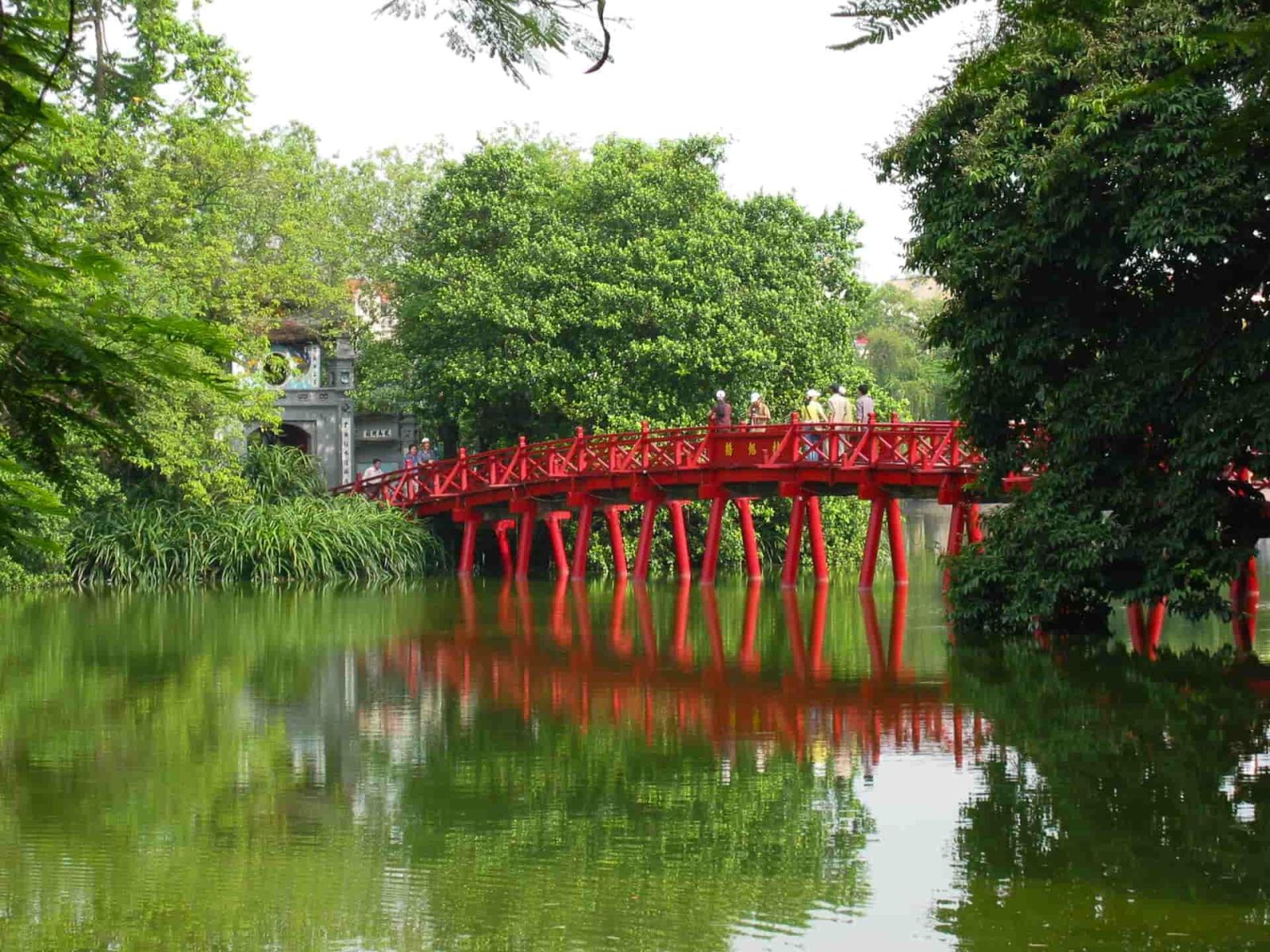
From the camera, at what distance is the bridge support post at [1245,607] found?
1730 centimetres

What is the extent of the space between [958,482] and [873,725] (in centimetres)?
1179

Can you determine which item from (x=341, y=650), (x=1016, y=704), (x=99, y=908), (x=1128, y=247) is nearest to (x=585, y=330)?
(x=341, y=650)

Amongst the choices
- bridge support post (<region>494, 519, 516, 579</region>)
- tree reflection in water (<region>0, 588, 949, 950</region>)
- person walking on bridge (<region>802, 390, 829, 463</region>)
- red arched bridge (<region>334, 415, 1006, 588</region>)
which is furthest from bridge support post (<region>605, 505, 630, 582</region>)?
tree reflection in water (<region>0, 588, 949, 950</region>)

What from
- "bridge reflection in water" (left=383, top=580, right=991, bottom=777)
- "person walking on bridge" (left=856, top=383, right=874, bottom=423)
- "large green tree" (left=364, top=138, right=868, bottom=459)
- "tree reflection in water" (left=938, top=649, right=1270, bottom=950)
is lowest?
"tree reflection in water" (left=938, top=649, right=1270, bottom=950)

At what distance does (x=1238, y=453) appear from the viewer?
14.8m

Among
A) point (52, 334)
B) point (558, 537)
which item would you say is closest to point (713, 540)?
point (558, 537)

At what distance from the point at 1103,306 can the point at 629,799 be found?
8794 millimetres

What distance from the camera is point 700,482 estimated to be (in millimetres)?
26953

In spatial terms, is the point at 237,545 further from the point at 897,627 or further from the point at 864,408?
the point at 897,627

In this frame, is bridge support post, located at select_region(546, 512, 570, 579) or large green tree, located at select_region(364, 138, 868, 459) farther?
large green tree, located at select_region(364, 138, 868, 459)

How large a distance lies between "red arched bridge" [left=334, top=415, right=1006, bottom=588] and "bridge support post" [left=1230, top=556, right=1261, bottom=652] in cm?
281

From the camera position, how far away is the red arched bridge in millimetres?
24266

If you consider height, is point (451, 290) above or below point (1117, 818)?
above

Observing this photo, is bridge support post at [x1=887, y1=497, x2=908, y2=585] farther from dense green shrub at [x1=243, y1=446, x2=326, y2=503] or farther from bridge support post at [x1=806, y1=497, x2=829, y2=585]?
dense green shrub at [x1=243, y1=446, x2=326, y2=503]
